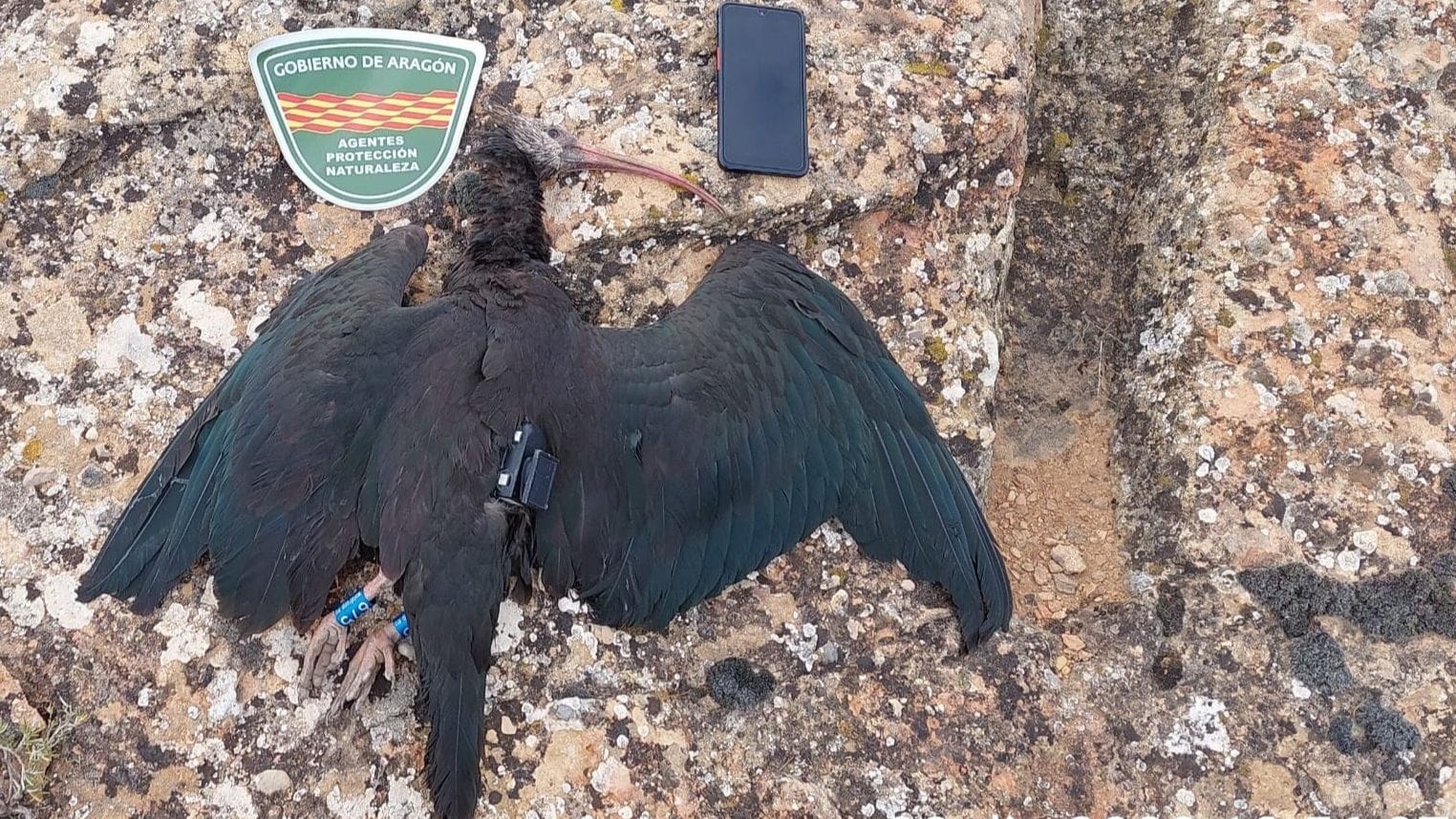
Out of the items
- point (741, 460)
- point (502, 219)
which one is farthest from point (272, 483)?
point (741, 460)

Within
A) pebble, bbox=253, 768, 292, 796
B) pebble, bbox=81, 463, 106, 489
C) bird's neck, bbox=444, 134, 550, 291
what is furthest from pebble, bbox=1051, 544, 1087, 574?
pebble, bbox=81, 463, 106, 489

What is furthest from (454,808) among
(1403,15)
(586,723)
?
(1403,15)

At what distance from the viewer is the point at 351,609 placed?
3.47 metres

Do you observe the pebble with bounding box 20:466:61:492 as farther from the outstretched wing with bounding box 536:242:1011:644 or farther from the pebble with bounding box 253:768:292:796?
the outstretched wing with bounding box 536:242:1011:644

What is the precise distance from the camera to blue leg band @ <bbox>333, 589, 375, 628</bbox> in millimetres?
3455

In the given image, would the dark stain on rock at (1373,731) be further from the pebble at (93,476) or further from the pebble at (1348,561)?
the pebble at (93,476)

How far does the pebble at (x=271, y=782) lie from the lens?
10.9 feet

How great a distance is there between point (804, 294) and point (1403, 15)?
2.91 m

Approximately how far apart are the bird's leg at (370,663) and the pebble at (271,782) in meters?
0.22

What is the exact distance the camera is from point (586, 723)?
346cm

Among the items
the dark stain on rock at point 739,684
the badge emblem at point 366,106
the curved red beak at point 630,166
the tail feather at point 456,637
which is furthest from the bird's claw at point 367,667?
the curved red beak at point 630,166

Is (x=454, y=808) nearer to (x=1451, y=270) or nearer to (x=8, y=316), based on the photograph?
(x=8, y=316)

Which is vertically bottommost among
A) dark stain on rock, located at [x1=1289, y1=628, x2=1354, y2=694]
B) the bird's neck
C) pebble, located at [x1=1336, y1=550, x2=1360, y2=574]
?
dark stain on rock, located at [x1=1289, y1=628, x2=1354, y2=694]

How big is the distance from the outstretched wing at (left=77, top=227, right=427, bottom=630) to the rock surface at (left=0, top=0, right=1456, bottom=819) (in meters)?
0.16
